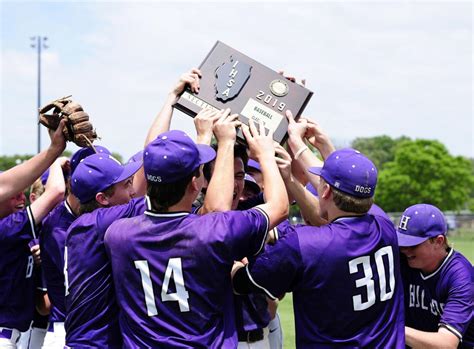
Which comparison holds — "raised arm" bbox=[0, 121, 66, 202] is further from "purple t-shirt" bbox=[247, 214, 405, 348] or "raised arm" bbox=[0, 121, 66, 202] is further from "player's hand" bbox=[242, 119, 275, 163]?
"purple t-shirt" bbox=[247, 214, 405, 348]

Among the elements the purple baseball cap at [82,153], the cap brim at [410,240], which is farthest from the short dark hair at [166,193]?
the cap brim at [410,240]

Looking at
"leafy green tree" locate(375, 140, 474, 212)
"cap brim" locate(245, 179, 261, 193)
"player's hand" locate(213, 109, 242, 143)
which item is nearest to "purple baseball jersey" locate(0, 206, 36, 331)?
"cap brim" locate(245, 179, 261, 193)

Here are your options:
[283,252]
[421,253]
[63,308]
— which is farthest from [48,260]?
[421,253]

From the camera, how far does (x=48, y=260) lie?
484cm

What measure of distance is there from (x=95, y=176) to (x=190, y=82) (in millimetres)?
903

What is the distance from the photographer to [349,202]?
3.86m

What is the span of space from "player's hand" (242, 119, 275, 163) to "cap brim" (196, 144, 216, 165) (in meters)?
0.28

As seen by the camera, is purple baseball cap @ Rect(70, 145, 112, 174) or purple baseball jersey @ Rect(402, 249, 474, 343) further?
purple baseball cap @ Rect(70, 145, 112, 174)

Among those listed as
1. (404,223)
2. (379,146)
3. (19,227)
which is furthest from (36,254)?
(379,146)

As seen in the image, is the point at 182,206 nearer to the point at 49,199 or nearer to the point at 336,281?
the point at 336,281

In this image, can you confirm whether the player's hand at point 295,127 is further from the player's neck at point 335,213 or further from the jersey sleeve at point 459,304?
the jersey sleeve at point 459,304

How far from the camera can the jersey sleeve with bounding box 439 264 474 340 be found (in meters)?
4.50

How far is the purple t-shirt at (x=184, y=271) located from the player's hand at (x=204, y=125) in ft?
2.03

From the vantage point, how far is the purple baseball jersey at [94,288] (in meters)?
3.96
